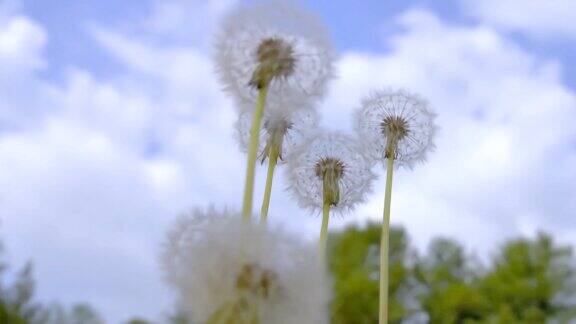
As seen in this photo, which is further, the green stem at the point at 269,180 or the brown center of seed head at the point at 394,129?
the brown center of seed head at the point at 394,129

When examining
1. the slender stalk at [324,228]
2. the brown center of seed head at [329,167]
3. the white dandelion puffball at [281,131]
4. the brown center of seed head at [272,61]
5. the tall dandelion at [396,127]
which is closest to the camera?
the brown center of seed head at [272,61]

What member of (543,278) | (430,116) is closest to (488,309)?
(543,278)

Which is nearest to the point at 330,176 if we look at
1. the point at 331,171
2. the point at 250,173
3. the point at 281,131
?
the point at 331,171

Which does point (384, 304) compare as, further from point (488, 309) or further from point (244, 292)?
point (488, 309)

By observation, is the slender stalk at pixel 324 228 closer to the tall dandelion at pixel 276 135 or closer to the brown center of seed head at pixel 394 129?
the tall dandelion at pixel 276 135

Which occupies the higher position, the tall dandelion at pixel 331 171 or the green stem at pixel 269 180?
the tall dandelion at pixel 331 171

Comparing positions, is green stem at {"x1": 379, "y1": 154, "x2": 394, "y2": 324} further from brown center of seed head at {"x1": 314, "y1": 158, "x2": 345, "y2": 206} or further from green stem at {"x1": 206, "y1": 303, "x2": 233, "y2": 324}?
green stem at {"x1": 206, "y1": 303, "x2": 233, "y2": 324}

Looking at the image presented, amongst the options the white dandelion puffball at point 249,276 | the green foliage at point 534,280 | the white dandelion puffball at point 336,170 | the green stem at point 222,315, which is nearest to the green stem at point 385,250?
the white dandelion puffball at point 336,170

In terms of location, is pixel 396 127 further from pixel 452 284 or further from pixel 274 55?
pixel 452 284
